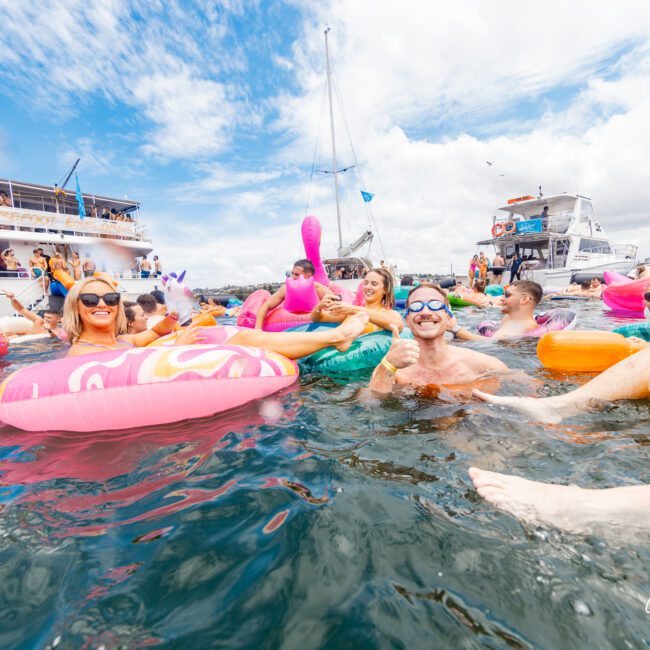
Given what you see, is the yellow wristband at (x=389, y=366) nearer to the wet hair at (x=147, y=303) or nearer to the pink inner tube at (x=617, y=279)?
the wet hair at (x=147, y=303)

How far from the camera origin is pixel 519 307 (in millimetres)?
5680

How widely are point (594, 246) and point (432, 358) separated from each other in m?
26.2

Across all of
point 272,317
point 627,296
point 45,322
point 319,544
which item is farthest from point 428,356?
point 45,322

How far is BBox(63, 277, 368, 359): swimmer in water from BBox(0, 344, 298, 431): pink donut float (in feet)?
1.68

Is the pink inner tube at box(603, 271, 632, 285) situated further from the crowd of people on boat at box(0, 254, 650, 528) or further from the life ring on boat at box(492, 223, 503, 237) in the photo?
the life ring on boat at box(492, 223, 503, 237)

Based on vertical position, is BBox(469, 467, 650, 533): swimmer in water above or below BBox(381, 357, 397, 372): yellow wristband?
below

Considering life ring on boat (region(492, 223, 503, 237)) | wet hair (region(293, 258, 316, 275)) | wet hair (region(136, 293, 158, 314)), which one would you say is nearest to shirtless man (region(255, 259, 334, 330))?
wet hair (region(293, 258, 316, 275))

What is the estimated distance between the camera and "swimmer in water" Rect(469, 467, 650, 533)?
1379 millimetres

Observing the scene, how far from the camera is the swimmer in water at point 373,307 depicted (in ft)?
13.7

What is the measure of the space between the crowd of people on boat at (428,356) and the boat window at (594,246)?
2163cm

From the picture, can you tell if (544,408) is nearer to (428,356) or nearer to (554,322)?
(428,356)

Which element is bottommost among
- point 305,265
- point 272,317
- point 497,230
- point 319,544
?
point 319,544

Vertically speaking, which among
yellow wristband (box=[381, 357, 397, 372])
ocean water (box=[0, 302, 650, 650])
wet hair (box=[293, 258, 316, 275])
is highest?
wet hair (box=[293, 258, 316, 275])

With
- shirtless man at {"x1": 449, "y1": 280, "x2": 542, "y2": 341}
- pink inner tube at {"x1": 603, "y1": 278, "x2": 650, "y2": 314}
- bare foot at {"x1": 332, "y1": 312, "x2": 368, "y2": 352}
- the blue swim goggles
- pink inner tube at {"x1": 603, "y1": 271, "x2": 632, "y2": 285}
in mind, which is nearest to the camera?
the blue swim goggles
